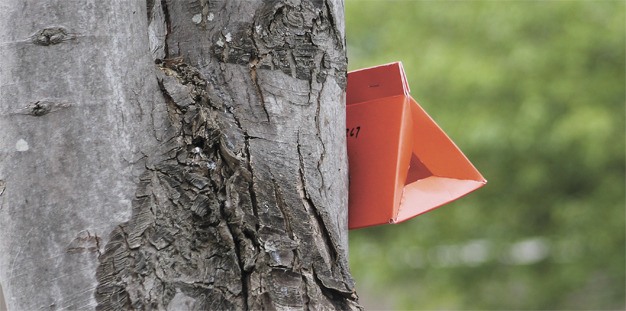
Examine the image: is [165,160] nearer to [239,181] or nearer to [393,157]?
[239,181]

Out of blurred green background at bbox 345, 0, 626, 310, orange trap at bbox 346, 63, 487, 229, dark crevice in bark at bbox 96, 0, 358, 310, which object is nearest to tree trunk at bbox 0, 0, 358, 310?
dark crevice in bark at bbox 96, 0, 358, 310

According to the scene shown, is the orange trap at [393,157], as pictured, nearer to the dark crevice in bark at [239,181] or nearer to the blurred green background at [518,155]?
the dark crevice in bark at [239,181]

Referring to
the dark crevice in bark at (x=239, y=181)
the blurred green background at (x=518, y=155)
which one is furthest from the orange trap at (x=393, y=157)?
the blurred green background at (x=518, y=155)

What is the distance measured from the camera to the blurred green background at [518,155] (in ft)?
26.2

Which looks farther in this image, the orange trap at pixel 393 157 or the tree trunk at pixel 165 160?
the orange trap at pixel 393 157

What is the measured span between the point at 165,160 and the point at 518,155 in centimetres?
707

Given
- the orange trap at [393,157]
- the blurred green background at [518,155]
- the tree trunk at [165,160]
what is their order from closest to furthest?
the tree trunk at [165,160], the orange trap at [393,157], the blurred green background at [518,155]

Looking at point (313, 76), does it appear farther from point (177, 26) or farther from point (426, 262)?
point (426, 262)

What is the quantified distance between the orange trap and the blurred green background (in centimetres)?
595

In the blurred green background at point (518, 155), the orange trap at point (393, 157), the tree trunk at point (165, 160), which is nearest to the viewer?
the tree trunk at point (165, 160)

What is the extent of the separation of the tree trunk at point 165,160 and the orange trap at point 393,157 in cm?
19

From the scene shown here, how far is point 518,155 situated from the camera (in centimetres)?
823

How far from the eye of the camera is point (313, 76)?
164 cm

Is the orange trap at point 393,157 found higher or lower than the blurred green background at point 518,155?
lower
